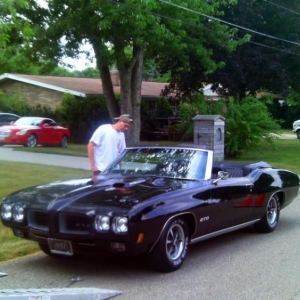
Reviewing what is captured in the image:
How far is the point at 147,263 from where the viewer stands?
21.8 ft

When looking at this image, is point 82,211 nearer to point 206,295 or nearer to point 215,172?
point 206,295

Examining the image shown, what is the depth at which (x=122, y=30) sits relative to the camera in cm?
1995

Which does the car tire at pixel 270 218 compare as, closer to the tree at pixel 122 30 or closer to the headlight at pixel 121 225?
the headlight at pixel 121 225

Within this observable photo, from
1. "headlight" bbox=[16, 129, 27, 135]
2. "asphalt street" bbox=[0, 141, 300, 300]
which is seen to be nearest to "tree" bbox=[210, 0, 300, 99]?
Answer: "headlight" bbox=[16, 129, 27, 135]

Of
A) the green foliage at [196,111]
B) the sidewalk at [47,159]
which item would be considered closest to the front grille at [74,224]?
the sidewalk at [47,159]

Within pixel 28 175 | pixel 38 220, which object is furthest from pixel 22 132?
pixel 38 220

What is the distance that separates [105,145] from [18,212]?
2610 mm

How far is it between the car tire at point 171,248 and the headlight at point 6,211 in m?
1.63

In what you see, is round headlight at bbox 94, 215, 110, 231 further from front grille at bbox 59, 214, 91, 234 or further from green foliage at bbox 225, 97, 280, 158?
green foliage at bbox 225, 97, 280, 158

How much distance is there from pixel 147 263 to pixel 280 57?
24.1 meters

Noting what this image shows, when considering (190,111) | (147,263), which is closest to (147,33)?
(190,111)

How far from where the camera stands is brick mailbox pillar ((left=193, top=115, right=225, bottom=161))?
2056 cm

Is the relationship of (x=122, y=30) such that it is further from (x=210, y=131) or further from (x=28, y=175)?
(x=28, y=175)

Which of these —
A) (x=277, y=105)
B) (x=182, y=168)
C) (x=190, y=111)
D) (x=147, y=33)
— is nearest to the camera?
(x=182, y=168)
